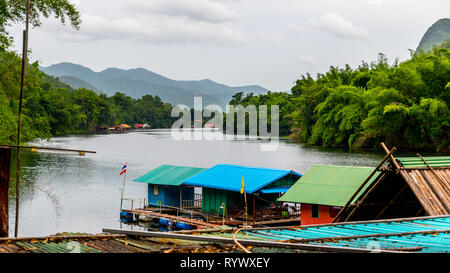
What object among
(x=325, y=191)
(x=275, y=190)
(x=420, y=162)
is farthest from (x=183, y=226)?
(x=420, y=162)

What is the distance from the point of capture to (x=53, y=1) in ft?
63.0

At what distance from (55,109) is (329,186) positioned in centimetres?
5772

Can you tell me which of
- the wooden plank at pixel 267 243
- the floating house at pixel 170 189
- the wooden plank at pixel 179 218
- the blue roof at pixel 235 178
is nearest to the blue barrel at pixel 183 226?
the wooden plank at pixel 179 218

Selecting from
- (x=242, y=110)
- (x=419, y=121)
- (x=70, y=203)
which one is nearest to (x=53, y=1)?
(x=70, y=203)

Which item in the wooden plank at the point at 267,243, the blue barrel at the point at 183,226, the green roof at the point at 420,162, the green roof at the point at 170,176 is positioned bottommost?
the blue barrel at the point at 183,226

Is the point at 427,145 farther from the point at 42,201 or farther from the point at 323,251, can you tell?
the point at 323,251

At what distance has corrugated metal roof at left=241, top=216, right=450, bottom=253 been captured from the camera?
7245 millimetres

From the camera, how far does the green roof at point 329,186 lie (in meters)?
19.6

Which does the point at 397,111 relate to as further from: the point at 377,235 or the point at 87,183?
the point at 377,235

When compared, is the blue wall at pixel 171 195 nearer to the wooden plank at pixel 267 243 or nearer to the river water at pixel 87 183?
the river water at pixel 87 183

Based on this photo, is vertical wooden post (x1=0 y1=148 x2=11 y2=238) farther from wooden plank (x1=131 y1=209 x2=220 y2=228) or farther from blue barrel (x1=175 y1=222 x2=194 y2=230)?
blue barrel (x1=175 y1=222 x2=194 y2=230)

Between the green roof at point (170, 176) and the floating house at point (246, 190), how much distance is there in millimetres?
1598

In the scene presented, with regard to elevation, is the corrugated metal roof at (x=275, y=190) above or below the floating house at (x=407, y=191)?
below
